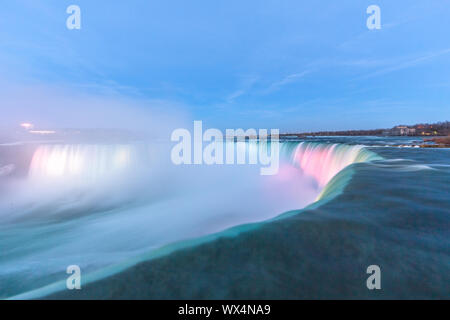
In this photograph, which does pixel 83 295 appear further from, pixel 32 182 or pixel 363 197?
pixel 32 182

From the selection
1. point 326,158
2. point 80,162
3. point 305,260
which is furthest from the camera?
point 80,162

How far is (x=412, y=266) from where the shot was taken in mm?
1935

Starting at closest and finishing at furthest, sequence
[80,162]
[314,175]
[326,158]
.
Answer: [326,158], [314,175], [80,162]

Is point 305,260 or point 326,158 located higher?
point 326,158

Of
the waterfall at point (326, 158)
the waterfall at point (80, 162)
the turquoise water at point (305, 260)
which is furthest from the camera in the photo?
the waterfall at point (80, 162)

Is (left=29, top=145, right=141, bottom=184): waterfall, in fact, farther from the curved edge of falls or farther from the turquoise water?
the turquoise water

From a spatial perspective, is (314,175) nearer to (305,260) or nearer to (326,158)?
(326,158)

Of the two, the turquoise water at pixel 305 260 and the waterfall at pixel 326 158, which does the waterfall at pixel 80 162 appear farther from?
the turquoise water at pixel 305 260

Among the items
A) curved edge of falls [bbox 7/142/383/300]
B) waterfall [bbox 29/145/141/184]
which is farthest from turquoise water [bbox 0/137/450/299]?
waterfall [bbox 29/145/141/184]

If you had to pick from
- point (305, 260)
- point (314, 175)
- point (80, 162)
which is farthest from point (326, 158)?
point (80, 162)

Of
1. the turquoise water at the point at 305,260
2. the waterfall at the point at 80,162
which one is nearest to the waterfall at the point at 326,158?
the turquoise water at the point at 305,260

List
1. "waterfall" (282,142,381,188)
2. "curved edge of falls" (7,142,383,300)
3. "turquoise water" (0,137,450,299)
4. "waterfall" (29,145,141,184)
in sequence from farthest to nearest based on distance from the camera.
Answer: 1. "waterfall" (29,145,141,184)
2. "waterfall" (282,142,381,188)
3. "curved edge of falls" (7,142,383,300)
4. "turquoise water" (0,137,450,299)
